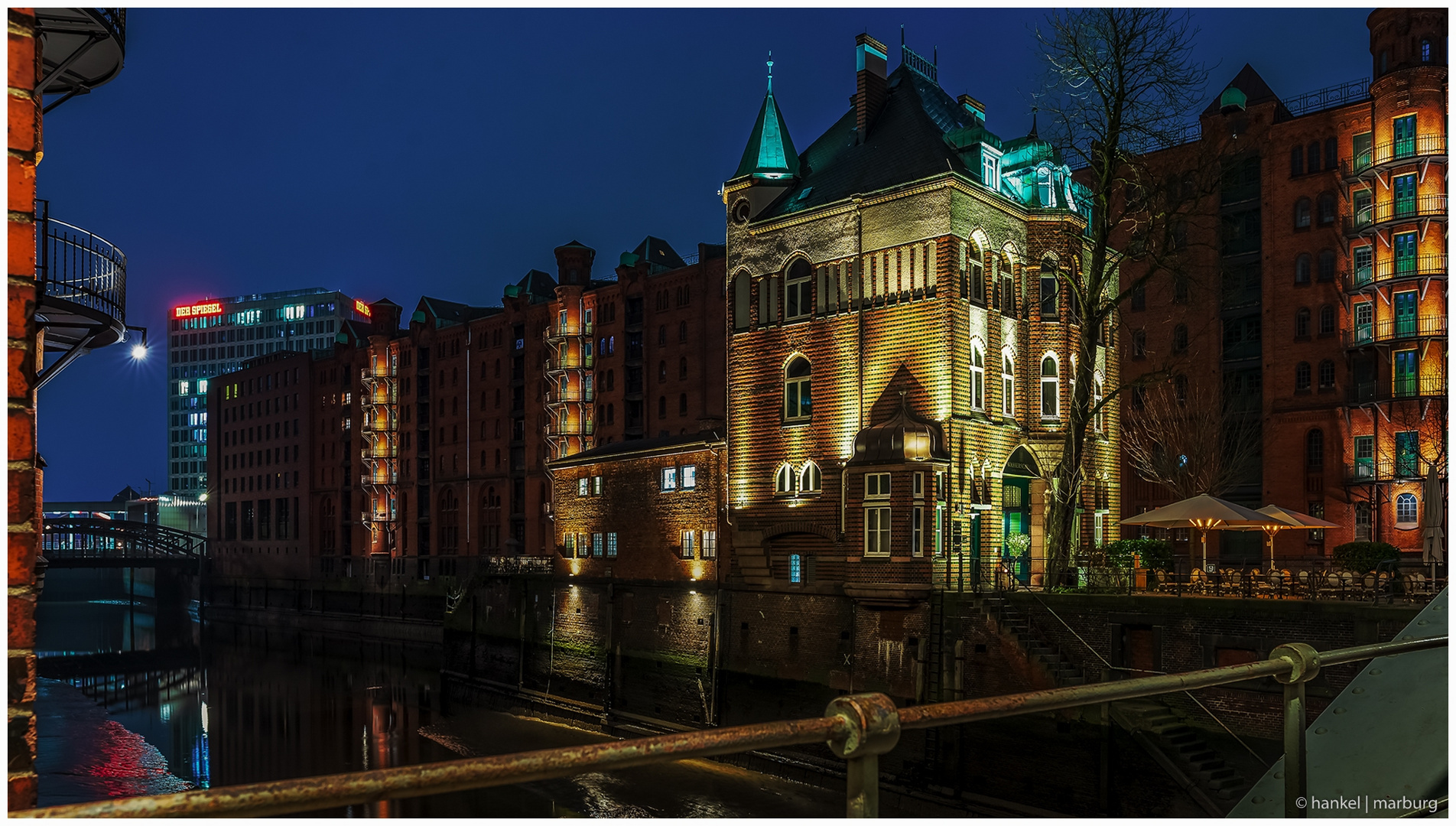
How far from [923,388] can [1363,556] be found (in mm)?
11411

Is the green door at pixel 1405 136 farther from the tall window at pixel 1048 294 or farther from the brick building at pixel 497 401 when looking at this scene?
the brick building at pixel 497 401

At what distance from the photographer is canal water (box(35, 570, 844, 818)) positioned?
28547mm

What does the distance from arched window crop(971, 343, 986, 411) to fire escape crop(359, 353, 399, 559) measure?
5943 cm

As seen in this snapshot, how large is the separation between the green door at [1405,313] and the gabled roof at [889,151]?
20.3 meters

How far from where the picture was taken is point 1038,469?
34844 millimetres

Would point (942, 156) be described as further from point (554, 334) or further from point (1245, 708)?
point (554, 334)

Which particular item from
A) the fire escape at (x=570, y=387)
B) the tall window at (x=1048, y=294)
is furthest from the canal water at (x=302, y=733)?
the tall window at (x=1048, y=294)

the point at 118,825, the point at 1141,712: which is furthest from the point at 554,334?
the point at 118,825

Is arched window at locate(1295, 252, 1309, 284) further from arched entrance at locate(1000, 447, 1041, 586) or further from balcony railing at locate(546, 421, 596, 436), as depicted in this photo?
balcony railing at locate(546, 421, 596, 436)

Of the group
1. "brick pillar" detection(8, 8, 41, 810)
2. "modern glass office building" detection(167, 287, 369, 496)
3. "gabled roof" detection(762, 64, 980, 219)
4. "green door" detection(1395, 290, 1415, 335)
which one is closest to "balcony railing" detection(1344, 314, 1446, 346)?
"green door" detection(1395, 290, 1415, 335)

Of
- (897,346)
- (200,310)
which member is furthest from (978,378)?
(200,310)

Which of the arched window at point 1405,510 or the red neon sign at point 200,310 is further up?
the red neon sign at point 200,310

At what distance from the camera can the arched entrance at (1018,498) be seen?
33469mm

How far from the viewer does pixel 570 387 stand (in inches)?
2736
